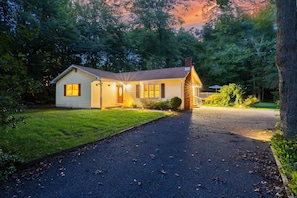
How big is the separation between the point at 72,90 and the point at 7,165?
13.3m

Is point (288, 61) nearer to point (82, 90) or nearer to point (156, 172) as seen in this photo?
point (156, 172)

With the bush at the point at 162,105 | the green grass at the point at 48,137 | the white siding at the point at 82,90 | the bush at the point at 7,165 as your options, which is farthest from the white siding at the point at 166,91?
the bush at the point at 7,165

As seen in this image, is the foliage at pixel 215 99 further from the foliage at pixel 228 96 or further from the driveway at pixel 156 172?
the driveway at pixel 156 172

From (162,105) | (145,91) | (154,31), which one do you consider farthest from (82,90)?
(154,31)

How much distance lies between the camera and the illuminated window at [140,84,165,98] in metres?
15.8

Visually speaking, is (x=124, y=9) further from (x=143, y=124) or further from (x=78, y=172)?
(x=78, y=172)

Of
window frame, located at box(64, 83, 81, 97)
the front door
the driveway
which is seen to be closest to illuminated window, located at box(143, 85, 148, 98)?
the front door

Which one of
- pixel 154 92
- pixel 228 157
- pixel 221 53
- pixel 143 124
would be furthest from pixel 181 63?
pixel 228 157

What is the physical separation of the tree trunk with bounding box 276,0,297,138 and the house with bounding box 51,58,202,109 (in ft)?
31.2

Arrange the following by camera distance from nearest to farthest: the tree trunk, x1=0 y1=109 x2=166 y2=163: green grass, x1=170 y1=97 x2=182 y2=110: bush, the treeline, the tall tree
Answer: x1=0 y1=109 x2=166 y2=163: green grass, the tree trunk, x1=170 y1=97 x2=182 y2=110: bush, the treeline, the tall tree

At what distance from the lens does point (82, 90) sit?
15.6 metres

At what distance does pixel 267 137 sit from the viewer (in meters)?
6.54

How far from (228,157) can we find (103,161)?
3.07 meters

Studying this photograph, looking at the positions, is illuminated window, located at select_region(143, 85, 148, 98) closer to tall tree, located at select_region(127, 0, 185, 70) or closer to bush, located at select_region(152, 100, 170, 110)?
bush, located at select_region(152, 100, 170, 110)
